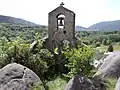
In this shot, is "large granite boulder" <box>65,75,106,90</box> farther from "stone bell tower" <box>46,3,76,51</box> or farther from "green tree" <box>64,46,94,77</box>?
"stone bell tower" <box>46,3,76,51</box>

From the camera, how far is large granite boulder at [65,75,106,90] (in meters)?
13.3

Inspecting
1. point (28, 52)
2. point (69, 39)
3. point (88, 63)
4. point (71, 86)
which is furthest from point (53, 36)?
point (71, 86)

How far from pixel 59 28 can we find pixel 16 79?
985 cm

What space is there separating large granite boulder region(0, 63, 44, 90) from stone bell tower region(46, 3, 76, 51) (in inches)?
348

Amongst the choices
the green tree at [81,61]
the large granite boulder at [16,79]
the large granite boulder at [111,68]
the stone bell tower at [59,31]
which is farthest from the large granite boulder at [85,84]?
the stone bell tower at [59,31]

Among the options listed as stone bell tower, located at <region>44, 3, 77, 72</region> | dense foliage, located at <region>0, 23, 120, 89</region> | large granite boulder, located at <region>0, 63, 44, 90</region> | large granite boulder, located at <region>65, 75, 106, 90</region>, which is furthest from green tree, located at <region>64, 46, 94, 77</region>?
stone bell tower, located at <region>44, 3, 77, 72</region>

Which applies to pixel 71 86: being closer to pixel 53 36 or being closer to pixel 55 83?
pixel 55 83

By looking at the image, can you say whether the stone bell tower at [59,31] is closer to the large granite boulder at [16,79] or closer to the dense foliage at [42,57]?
the dense foliage at [42,57]

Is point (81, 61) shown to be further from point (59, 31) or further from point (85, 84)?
point (59, 31)

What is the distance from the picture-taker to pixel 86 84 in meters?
13.4

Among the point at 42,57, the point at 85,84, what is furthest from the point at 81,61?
the point at 42,57

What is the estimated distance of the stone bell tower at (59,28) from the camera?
23.0 metres

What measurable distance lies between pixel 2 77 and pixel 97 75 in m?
4.39

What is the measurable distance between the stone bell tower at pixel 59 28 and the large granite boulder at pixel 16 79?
29.0 ft
